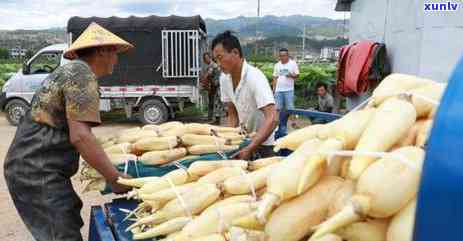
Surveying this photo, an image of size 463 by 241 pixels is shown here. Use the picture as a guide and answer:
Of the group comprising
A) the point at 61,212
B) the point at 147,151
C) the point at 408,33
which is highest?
the point at 408,33

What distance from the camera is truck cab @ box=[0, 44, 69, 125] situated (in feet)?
42.3

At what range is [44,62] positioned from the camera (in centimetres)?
1358

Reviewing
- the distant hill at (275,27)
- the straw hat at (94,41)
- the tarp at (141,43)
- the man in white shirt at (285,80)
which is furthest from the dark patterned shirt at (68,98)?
the distant hill at (275,27)

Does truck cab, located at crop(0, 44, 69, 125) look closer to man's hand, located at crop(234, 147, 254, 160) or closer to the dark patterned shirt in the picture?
the dark patterned shirt

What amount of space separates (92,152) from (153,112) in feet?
32.9

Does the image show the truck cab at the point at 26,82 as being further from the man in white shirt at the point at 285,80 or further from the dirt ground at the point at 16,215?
the dirt ground at the point at 16,215

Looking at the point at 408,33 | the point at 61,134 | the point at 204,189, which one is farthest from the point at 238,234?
the point at 408,33

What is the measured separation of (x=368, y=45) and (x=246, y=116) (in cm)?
465

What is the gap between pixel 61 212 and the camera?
3.04 m

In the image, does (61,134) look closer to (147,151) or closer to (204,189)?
(147,151)

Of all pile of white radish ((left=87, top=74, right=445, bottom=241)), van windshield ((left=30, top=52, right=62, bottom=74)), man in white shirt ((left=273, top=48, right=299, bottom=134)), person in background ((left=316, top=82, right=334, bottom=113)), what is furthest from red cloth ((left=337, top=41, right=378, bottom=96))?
van windshield ((left=30, top=52, right=62, bottom=74))

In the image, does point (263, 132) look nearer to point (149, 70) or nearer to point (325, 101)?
point (325, 101)

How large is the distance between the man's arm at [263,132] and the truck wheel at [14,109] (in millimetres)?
10899

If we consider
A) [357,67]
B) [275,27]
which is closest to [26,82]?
[357,67]
